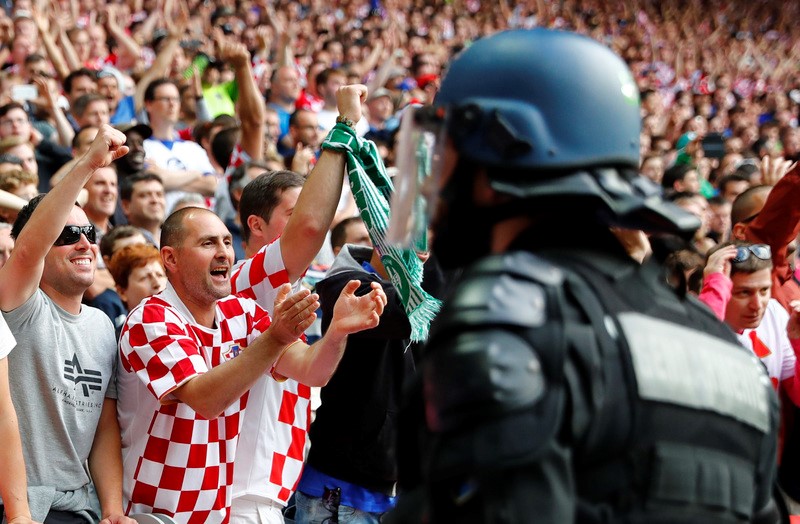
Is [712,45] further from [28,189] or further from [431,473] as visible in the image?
[431,473]

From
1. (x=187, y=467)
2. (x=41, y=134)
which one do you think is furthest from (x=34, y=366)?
(x=41, y=134)

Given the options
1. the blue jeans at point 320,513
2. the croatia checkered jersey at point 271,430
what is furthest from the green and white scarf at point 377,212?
the blue jeans at point 320,513

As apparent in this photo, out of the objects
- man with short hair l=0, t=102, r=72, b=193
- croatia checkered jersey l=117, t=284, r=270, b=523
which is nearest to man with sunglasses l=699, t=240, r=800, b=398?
croatia checkered jersey l=117, t=284, r=270, b=523

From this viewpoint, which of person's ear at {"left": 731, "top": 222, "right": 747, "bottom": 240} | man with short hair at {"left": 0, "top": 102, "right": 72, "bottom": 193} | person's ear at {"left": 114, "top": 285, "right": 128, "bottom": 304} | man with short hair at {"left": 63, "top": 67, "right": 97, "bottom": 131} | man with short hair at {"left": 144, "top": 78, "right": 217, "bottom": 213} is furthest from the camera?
man with short hair at {"left": 63, "top": 67, "right": 97, "bottom": 131}

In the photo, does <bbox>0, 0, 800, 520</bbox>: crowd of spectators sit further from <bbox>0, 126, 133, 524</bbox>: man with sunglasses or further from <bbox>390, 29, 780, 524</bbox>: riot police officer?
<bbox>0, 126, 133, 524</bbox>: man with sunglasses

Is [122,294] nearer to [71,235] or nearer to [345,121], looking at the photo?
[71,235]

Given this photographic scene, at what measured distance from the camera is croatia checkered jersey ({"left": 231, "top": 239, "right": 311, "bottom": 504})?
372cm

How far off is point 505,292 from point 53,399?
2.35m

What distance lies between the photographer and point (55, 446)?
3.50 meters

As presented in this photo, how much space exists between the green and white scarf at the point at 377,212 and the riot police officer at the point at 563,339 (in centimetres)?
164

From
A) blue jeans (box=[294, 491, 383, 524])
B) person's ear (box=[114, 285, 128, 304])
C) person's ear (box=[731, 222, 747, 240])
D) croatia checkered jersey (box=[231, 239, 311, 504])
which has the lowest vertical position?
blue jeans (box=[294, 491, 383, 524])

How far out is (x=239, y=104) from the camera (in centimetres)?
716

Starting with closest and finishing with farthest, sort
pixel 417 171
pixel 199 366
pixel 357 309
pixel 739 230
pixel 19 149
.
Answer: pixel 417 171, pixel 357 309, pixel 199 366, pixel 739 230, pixel 19 149

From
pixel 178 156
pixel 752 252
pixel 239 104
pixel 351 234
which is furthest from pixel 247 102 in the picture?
pixel 752 252
